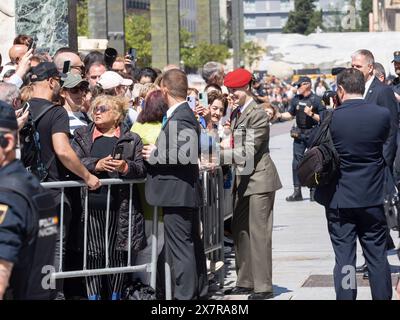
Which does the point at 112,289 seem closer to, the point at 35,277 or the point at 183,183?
the point at 183,183

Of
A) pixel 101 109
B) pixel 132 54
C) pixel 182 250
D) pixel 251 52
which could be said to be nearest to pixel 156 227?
pixel 182 250

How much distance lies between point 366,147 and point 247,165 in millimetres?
1757

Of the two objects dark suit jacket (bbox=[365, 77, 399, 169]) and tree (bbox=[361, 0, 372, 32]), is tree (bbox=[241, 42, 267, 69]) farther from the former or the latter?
dark suit jacket (bbox=[365, 77, 399, 169])

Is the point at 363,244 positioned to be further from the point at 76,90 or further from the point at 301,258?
the point at 301,258

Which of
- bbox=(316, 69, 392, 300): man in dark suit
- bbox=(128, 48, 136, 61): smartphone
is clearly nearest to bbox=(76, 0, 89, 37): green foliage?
bbox=(128, 48, 136, 61): smartphone

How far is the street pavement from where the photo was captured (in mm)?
11055

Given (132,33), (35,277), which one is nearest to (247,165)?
(35,277)

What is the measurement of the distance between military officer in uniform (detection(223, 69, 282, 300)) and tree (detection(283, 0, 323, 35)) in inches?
6489

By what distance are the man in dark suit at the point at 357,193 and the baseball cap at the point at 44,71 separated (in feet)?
7.11

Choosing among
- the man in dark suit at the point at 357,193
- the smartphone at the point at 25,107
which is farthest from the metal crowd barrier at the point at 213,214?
the smartphone at the point at 25,107

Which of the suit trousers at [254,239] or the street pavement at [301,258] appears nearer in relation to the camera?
the suit trousers at [254,239]

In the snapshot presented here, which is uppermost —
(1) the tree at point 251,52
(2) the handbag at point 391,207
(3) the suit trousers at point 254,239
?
(2) the handbag at point 391,207

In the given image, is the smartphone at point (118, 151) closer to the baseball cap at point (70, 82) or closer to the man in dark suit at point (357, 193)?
the baseball cap at point (70, 82)

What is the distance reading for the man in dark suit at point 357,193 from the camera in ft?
30.5
